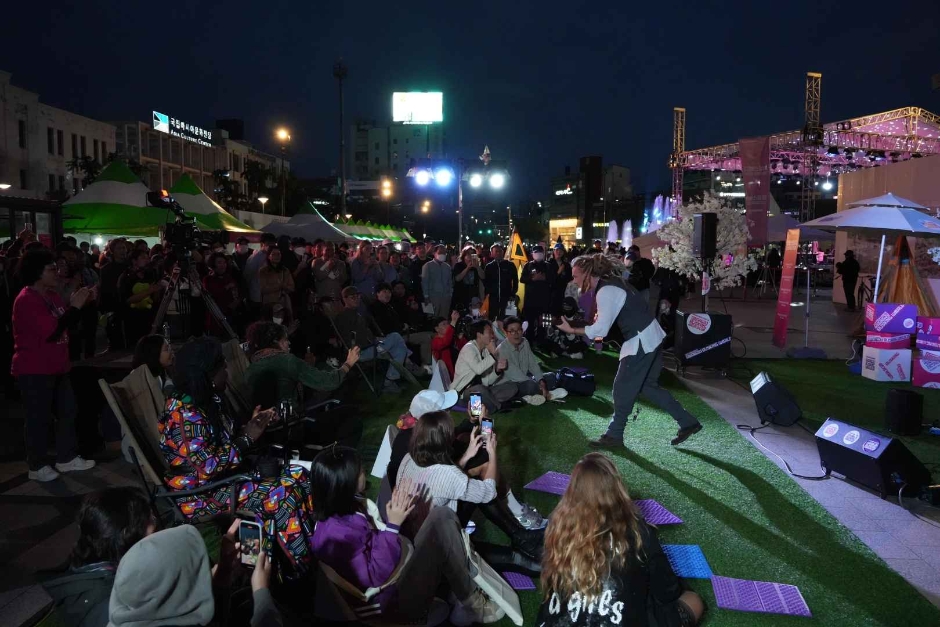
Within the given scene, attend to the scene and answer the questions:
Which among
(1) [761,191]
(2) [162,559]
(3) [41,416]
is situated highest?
(1) [761,191]

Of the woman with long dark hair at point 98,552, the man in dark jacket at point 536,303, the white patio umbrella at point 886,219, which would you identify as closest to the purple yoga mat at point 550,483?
the woman with long dark hair at point 98,552

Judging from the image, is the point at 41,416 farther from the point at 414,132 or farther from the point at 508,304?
the point at 414,132

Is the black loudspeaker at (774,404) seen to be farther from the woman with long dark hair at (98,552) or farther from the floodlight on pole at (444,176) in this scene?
the floodlight on pole at (444,176)

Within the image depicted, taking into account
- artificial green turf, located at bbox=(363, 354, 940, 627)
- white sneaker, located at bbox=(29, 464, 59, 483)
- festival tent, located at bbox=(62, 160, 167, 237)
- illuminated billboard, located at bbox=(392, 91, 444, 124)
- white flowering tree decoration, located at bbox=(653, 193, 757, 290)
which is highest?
illuminated billboard, located at bbox=(392, 91, 444, 124)

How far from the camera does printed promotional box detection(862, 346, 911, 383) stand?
9.56 metres

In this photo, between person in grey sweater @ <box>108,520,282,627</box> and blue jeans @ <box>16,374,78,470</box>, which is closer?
person in grey sweater @ <box>108,520,282,627</box>

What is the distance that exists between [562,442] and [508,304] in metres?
6.64

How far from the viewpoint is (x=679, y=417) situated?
639 cm

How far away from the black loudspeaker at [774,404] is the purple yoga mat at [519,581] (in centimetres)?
426

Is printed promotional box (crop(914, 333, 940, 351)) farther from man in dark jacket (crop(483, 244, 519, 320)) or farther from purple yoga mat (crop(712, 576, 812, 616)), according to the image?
purple yoga mat (crop(712, 576, 812, 616))

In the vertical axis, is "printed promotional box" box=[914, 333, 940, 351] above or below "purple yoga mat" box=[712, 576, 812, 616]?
Result: above

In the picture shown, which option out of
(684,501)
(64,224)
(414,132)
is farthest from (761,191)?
(414,132)

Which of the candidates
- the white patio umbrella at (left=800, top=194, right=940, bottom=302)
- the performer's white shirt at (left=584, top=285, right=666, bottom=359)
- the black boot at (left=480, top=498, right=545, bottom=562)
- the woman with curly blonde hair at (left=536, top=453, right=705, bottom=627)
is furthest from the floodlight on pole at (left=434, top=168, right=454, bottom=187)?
the woman with curly blonde hair at (left=536, top=453, right=705, bottom=627)

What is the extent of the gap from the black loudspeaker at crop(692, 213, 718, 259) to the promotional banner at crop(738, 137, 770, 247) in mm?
5556
